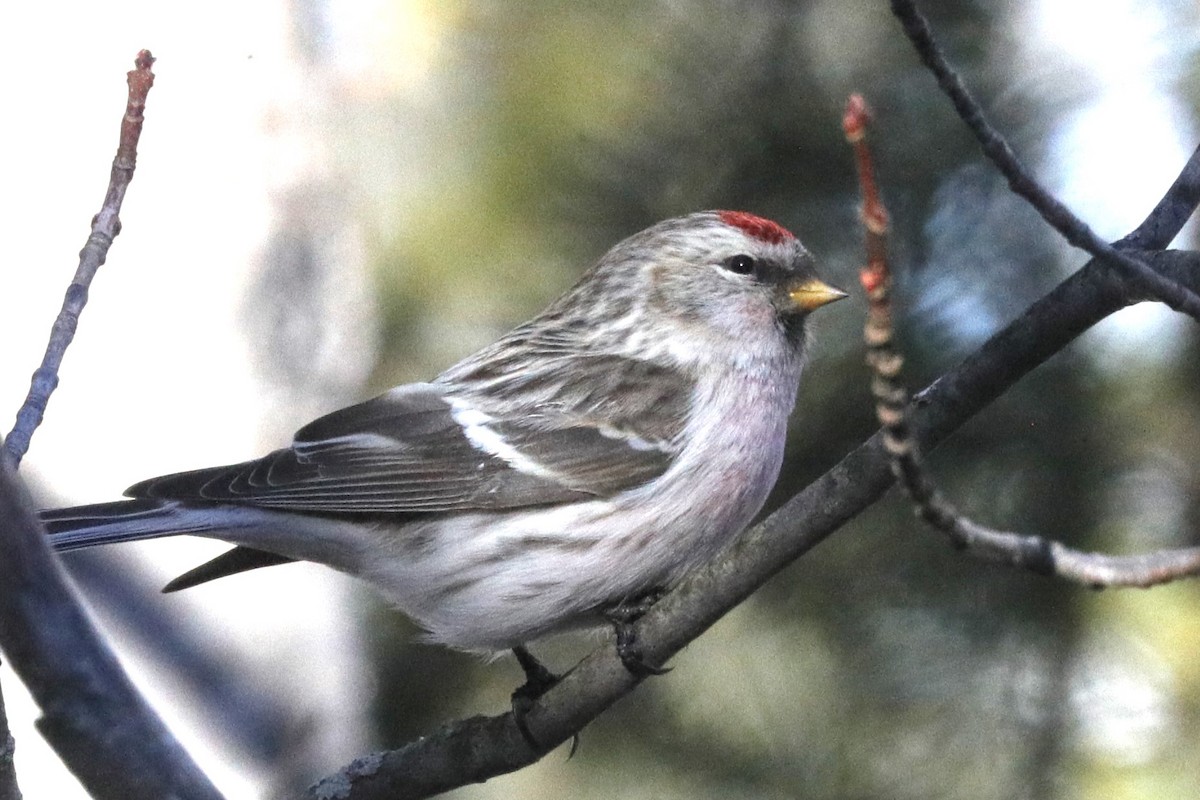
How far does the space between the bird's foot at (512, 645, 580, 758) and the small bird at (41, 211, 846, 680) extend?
12 mm

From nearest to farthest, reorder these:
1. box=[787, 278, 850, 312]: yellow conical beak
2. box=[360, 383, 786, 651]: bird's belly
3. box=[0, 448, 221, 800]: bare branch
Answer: box=[0, 448, 221, 800]: bare branch
box=[360, 383, 786, 651]: bird's belly
box=[787, 278, 850, 312]: yellow conical beak

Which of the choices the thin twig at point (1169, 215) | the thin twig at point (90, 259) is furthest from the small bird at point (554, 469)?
the thin twig at point (1169, 215)

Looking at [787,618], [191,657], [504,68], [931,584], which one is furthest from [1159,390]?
[191,657]

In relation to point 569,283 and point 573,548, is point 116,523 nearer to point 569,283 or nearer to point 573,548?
point 573,548

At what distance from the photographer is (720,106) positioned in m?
2.80

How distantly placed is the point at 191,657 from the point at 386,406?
70 centimetres

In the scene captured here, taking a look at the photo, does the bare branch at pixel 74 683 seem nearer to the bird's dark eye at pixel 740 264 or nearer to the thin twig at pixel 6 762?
the thin twig at pixel 6 762

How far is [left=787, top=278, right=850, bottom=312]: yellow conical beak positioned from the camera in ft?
8.20

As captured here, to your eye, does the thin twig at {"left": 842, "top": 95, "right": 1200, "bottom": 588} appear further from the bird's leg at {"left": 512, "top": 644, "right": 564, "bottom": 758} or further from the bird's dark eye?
the bird's dark eye

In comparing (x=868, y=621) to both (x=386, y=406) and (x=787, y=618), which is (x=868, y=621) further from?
(x=386, y=406)

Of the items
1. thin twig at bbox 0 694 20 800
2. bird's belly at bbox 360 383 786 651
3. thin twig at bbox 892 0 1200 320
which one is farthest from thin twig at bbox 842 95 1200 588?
bird's belly at bbox 360 383 786 651

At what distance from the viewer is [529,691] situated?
2225 mm

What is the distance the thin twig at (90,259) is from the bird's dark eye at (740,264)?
1.09m

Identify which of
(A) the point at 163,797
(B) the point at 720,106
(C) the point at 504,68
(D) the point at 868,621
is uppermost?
(C) the point at 504,68
